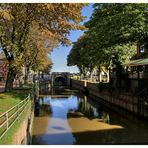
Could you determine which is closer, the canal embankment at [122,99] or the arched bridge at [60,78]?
the canal embankment at [122,99]

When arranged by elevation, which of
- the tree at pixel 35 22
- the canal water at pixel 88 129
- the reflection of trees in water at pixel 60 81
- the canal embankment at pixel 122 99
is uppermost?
the tree at pixel 35 22

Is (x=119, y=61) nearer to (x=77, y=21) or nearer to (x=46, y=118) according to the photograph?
(x=46, y=118)

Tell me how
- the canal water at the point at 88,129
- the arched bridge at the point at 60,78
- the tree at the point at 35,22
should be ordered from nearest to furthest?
the tree at the point at 35,22
the canal water at the point at 88,129
the arched bridge at the point at 60,78

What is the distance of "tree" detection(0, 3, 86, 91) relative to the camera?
75.5ft

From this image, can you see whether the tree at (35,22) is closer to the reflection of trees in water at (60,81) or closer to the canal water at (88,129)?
the canal water at (88,129)

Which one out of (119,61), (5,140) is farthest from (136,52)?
(5,140)

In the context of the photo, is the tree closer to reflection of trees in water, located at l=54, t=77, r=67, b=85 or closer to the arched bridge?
the arched bridge

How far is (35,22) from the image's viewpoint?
30.8 m

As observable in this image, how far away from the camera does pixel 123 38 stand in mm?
35906

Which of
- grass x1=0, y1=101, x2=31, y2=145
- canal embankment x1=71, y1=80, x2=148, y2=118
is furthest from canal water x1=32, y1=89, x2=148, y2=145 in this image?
grass x1=0, y1=101, x2=31, y2=145

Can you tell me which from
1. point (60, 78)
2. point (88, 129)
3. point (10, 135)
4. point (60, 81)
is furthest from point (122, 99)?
point (60, 81)

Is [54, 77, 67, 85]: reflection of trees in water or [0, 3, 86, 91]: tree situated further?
[54, 77, 67, 85]: reflection of trees in water

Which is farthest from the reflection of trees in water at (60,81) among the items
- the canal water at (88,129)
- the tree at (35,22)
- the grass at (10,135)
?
the grass at (10,135)

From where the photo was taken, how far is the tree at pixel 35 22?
23.0m
